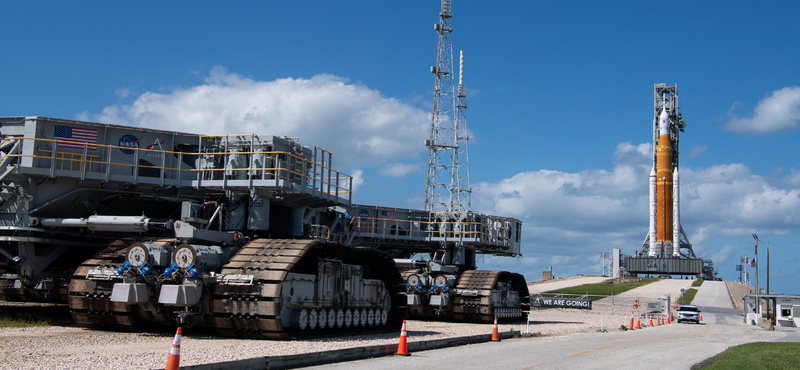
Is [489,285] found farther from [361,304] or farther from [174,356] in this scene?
[174,356]

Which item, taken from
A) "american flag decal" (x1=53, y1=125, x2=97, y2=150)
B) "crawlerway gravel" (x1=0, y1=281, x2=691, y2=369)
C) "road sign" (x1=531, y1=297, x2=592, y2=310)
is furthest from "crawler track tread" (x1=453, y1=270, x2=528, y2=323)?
"road sign" (x1=531, y1=297, x2=592, y2=310)

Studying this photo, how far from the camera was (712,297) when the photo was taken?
69.1m

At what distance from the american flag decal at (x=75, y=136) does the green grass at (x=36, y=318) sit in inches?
212

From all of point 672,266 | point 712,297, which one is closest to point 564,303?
point 712,297

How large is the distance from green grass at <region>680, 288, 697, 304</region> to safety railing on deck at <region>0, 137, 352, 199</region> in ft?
162

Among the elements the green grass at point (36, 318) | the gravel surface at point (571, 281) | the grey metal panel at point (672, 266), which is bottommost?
the green grass at point (36, 318)

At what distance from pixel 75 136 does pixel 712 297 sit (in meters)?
65.4

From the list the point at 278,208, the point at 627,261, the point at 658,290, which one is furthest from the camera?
the point at 627,261

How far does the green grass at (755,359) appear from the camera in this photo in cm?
1503

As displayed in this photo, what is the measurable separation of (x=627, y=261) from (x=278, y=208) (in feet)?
267

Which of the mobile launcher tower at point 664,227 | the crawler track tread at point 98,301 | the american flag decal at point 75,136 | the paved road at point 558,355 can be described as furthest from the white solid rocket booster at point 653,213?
the crawler track tread at point 98,301

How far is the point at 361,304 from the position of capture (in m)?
21.7

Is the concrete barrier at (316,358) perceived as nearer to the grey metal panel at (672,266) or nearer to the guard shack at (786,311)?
the guard shack at (786,311)

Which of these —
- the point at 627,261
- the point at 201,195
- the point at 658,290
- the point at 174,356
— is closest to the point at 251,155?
the point at 201,195
